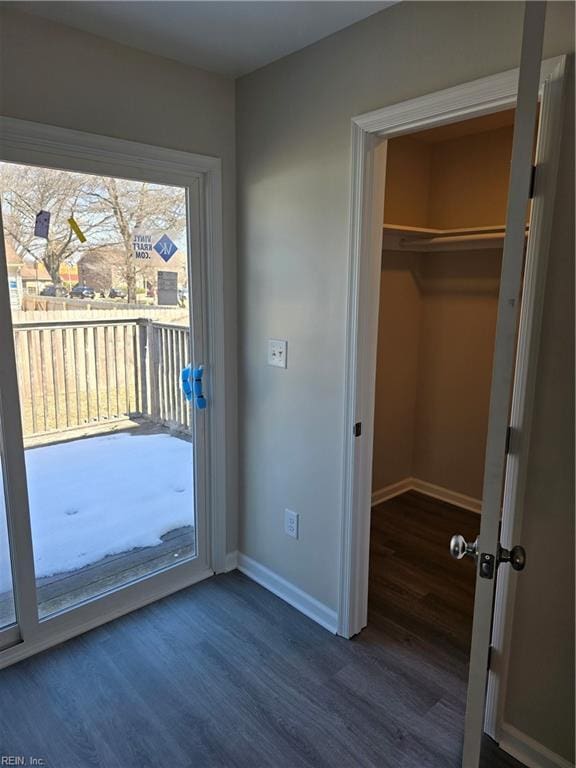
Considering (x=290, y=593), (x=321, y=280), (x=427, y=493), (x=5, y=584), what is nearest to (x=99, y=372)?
(x=5, y=584)

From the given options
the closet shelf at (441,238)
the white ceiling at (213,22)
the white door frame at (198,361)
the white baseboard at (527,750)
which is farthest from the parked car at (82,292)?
the white baseboard at (527,750)

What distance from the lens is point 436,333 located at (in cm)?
365

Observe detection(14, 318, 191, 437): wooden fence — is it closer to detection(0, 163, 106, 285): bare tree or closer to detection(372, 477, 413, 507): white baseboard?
detection(0, 163, 106, 285): bare tree

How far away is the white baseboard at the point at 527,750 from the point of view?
1.66 metres

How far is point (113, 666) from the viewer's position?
7.00 feet

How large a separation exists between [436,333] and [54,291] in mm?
2545

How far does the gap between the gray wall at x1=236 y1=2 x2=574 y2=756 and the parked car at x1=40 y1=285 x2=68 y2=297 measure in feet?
2.80

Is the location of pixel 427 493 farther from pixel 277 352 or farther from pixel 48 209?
pixel 48 209

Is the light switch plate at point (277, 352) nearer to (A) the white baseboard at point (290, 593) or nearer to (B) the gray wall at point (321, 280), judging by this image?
(B) the gray wall at point (321, 280)

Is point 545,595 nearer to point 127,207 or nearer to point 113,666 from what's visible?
point 113,666

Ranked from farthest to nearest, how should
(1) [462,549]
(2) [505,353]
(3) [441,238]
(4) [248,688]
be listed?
1. (3) [441,238]
2. (4) [248,688]
3. (1) [462,549]
4. (2) [505,353]

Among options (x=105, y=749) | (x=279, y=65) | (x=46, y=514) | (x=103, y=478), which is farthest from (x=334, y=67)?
(x=105, y=749)

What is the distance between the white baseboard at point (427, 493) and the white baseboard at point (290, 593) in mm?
A: 1201

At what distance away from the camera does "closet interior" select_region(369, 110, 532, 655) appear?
10.6 ft
